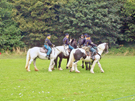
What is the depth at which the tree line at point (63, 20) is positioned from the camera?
1332 inches

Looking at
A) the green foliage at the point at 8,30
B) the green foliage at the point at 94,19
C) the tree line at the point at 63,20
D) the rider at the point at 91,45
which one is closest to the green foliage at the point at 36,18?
the tree line at the point at 63,20

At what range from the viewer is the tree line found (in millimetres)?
33844

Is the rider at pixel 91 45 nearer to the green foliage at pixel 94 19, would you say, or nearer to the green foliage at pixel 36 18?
the green foliage at pixel 94 19

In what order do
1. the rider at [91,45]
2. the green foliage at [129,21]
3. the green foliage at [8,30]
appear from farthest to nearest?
the green foliage at [129,21], the green foliage at [8,30], the rider at [91,45]

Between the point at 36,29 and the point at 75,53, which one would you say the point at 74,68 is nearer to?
the point at 75,53

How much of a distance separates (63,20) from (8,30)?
8403mm

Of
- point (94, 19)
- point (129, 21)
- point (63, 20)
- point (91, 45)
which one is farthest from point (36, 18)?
point (91, 45)

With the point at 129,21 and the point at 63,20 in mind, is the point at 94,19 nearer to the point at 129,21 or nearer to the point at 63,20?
the point at 63,20

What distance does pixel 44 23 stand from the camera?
35.1 m

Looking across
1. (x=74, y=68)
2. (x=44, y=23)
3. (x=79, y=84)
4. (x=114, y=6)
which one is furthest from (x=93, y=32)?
(x=79, y=84)

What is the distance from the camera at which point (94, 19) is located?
3466cm

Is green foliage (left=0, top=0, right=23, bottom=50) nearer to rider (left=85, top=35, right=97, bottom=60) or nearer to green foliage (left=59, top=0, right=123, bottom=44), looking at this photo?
green foliage (left=59, top=0, right=123, bottom=44)

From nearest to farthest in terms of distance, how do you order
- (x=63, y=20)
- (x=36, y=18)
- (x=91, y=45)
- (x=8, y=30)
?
(x=91, y=45) → (x=8, y=30) → (x=63, y=20) → (x=36, y=18)

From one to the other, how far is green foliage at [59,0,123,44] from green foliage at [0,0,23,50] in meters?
6.88
